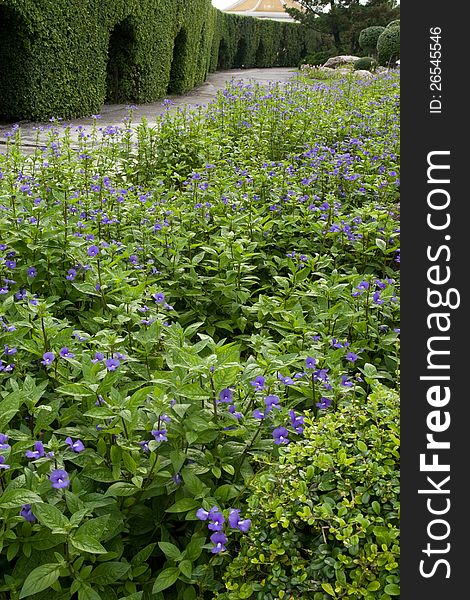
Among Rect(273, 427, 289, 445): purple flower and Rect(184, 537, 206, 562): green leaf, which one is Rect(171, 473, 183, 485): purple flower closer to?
Rect(184, 537, 206, 562): green leaf

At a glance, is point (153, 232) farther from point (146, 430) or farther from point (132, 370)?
point (146, 430)

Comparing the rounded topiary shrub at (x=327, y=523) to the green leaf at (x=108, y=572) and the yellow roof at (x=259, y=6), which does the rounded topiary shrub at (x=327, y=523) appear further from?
the yellow roof at (x=259, y=6)

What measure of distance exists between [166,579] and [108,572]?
158 millimetres

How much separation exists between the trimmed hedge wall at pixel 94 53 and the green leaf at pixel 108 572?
9.80 m

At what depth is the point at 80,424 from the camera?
2.20 m

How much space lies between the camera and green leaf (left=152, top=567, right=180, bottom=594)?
171 centimetres

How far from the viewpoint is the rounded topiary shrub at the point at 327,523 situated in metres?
1.49

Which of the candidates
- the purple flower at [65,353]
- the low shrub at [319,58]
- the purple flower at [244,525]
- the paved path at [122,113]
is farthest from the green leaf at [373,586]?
the low shrub at [319,58]

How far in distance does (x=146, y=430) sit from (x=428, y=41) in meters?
1.29

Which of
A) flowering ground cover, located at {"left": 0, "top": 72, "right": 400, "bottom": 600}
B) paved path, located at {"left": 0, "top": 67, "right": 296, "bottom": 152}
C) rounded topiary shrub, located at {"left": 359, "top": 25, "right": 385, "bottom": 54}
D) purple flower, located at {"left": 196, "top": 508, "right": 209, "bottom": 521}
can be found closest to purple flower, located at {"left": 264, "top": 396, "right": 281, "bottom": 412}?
flowering ground cover, located at {"left": 0, "top": 72, "right": 400, "bottom": 600}

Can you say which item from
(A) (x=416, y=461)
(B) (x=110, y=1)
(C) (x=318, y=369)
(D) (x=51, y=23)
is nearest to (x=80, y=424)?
(C) (x=318, y=369)

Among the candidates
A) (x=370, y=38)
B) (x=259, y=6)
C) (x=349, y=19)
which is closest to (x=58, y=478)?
(x=370, y=38)

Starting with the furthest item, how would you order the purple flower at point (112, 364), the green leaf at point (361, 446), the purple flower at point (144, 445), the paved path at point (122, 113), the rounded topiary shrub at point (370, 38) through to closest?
the rounded topiary shrub at point (370, 38), the paved path at point (122, 113), the purple flower at point (112, 364), the purple flower at point (144, 445), the green leaf at point (361, 446)

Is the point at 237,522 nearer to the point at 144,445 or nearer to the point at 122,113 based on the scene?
the point at 144,445
